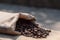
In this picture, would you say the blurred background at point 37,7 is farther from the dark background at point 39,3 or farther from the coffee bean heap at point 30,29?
the coffee bean heap at point 30,29

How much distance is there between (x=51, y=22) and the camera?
4.07m

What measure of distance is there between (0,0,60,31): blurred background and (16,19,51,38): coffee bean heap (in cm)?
110

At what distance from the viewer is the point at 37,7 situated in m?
5.32

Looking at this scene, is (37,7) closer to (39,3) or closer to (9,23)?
(39,3)

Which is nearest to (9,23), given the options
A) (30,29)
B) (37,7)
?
(30,29)

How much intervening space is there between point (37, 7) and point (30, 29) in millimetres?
2300

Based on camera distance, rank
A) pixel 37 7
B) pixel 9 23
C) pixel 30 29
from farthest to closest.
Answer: pixel 37 7, pixel 30 29, pixel 9 23

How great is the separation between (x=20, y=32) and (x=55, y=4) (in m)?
2.58

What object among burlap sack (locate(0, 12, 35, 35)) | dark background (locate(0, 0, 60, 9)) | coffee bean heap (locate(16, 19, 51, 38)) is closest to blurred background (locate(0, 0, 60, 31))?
dark background (locate(0, 0, 60, 9))

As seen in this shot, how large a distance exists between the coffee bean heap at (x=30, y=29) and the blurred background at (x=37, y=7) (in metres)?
1.10

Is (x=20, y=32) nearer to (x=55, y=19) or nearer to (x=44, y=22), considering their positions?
(x=44, y=22)

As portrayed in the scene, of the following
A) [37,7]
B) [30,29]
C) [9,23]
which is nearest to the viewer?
[9,23]

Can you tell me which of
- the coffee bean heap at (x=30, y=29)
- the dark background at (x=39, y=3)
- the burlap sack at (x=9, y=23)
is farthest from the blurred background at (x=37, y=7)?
the burlap sack at (x=9, y=23)

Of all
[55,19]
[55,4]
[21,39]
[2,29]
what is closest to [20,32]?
[21,39]
